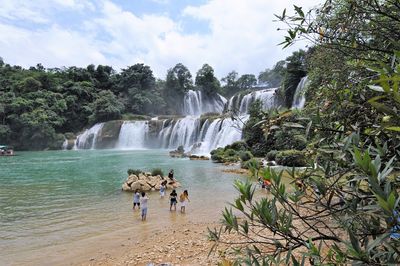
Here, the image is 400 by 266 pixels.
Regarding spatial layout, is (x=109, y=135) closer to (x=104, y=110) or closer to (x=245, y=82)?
(x=104, y=110)

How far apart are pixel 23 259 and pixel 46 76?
168 ft

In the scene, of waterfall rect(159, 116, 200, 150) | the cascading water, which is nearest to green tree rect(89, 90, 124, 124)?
the cascading water

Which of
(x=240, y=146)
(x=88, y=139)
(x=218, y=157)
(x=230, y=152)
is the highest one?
(x=88, y=139)

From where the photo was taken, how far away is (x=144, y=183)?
14.5m

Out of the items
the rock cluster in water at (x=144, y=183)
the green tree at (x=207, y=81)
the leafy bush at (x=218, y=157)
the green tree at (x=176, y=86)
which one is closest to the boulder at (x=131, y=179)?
the rock cluster in water at (x=144, y=183)

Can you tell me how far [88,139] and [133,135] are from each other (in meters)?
6.80

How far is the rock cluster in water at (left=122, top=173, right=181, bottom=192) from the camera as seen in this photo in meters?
14.3

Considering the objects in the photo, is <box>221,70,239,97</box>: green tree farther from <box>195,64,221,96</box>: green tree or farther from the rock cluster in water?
the rock cluster in water

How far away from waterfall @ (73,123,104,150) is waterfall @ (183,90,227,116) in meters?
16.9

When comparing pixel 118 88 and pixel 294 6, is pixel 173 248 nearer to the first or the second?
pixel 294 6

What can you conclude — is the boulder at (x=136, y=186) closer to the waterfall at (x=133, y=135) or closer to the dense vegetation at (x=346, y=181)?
the dense vegetation at (x=346, y=181)

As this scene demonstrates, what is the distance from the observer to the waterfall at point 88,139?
4497 centimetres

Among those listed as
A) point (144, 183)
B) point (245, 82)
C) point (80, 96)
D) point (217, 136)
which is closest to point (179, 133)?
point (217, 136)

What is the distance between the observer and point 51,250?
24.1 ft
